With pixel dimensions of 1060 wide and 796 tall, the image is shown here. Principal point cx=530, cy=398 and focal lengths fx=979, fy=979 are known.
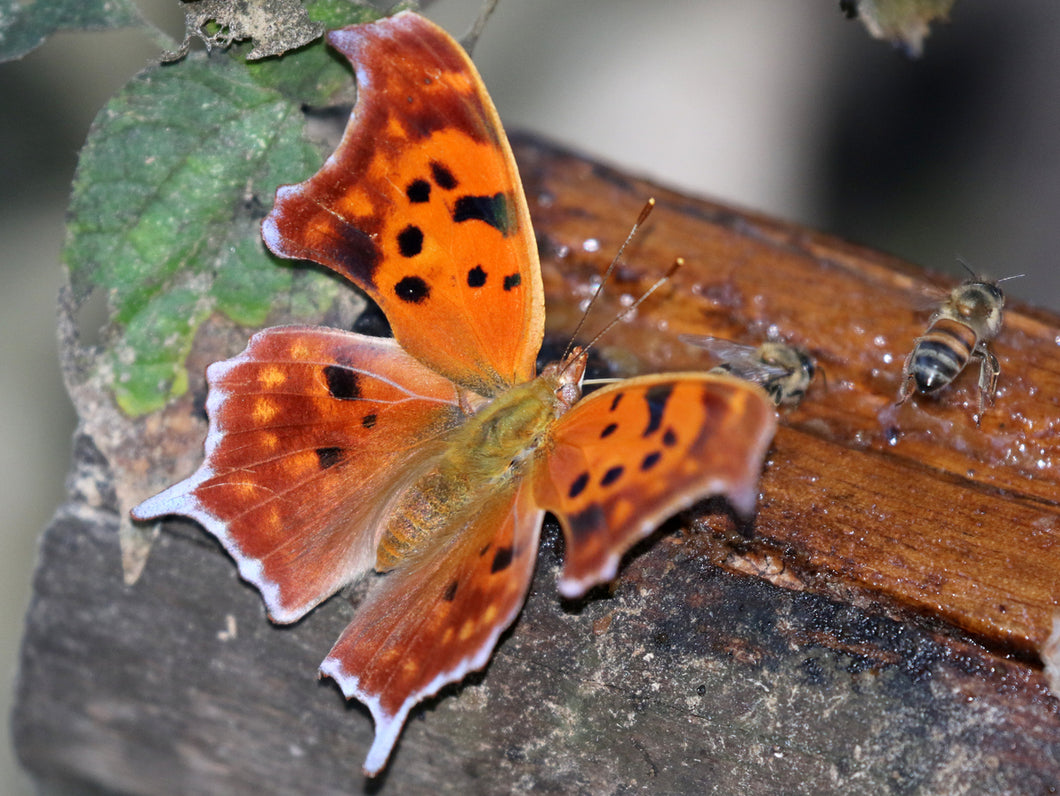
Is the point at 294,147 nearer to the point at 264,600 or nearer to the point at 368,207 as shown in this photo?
the point at 368,207

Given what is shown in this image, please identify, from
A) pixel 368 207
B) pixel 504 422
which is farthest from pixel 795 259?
pixel 368 207

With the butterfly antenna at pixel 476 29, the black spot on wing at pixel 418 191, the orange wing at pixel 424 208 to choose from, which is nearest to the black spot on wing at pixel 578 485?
the orange wing at pixel 424 208

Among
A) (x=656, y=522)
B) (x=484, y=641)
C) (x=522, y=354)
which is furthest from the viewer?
(x=522, y=354)

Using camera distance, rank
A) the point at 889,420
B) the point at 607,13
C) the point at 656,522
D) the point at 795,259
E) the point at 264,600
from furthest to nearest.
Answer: the point at 607,13, the point at 795,259, the point at 889,420, the point at 264,600, the point at 656,522

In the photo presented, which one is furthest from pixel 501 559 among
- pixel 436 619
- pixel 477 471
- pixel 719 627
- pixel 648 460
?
pixel 719 627

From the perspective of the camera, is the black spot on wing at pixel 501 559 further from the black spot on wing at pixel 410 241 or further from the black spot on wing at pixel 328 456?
the black spot on wing at pixel 410 241

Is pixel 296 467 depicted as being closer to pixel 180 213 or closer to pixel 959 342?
pixel 180 213

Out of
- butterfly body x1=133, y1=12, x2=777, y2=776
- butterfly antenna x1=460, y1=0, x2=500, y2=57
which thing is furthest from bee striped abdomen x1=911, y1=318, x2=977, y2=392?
butterfly antenna x1=460, y1=0, x2=500, y2=57
